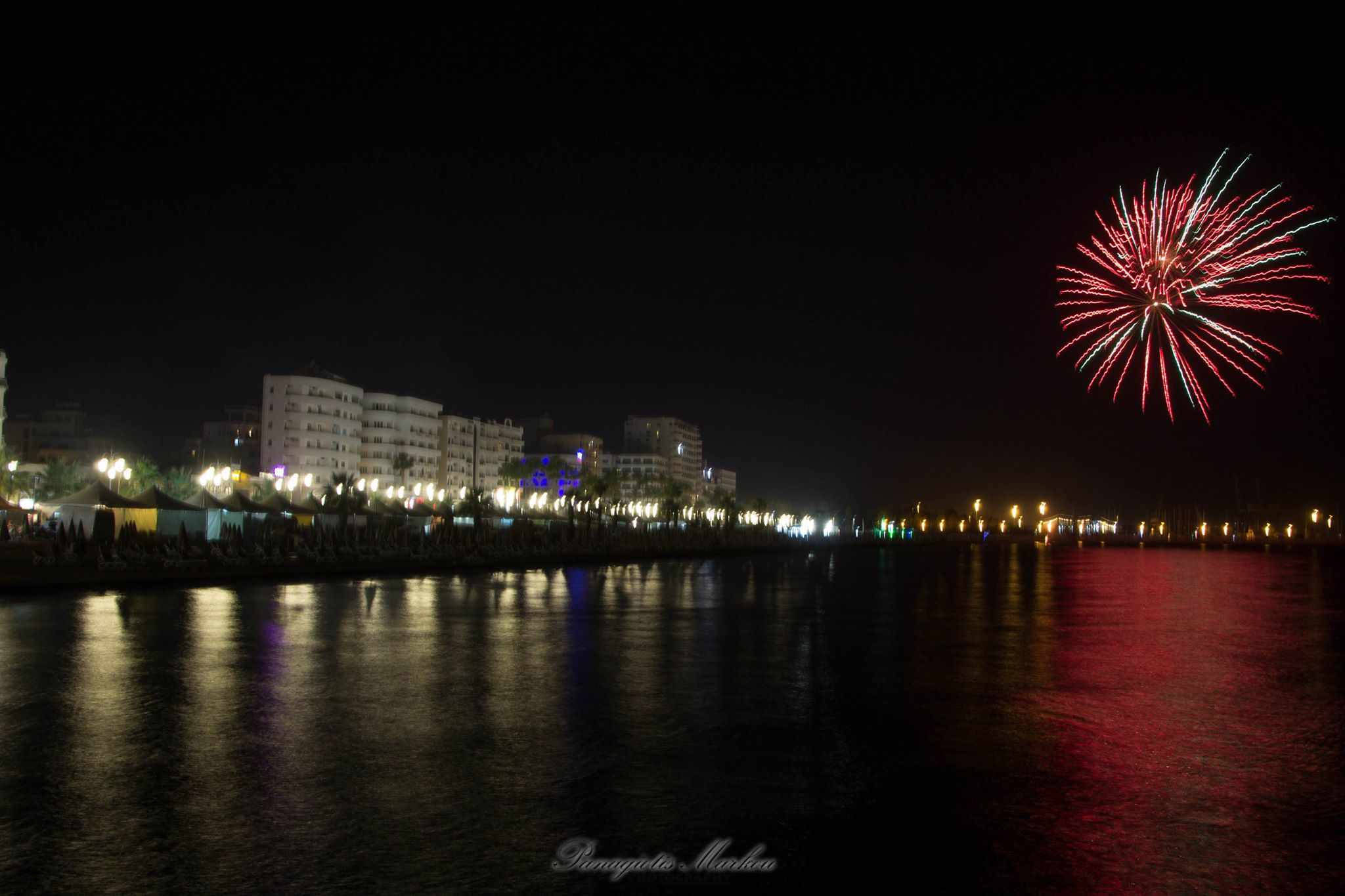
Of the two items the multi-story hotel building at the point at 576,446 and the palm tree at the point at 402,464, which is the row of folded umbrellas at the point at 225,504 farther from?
the multi-story hotel building at the point at 576,446

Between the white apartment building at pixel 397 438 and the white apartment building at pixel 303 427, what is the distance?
5.88 meters

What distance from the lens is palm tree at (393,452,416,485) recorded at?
380 ft

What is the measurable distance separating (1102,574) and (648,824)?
44.2 metres

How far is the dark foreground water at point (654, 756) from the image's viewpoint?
5230 mm

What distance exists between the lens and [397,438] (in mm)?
126375

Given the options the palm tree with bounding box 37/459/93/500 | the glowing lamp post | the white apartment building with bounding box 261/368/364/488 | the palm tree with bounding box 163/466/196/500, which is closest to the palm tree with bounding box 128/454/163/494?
the palm tree with bounding box 163/466/196/500

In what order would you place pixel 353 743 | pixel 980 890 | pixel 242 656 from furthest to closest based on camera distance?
pixel 242 656, pixel 353 743, pixel 980 890

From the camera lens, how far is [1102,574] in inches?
1799

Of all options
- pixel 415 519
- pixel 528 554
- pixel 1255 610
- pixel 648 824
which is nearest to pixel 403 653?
pixel 648 824

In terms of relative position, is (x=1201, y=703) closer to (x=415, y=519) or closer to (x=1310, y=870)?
(x=1310, y=870)

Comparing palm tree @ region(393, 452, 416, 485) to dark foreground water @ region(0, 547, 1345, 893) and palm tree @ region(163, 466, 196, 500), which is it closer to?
palm tree @ region(163, 466, 196, 500)

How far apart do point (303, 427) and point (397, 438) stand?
16055 mm

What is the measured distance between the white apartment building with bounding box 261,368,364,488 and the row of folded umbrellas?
162ft

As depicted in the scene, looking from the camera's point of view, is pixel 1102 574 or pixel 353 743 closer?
pixel 353 743
